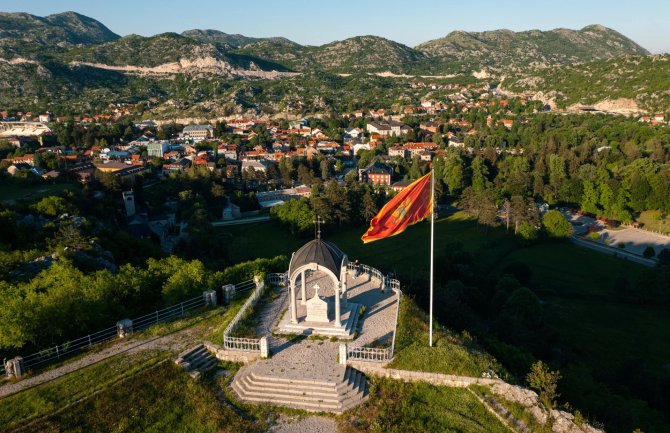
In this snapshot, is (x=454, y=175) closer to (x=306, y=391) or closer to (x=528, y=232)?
(x=528, y=232)

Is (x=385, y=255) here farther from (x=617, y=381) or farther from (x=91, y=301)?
(x=91, y=301)

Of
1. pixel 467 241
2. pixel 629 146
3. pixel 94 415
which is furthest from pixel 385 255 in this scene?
pixel 629 146

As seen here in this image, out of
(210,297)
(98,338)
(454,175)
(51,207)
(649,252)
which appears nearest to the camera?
(98,338)

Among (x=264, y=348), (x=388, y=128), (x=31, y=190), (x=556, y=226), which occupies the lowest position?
(x=556, y=226)

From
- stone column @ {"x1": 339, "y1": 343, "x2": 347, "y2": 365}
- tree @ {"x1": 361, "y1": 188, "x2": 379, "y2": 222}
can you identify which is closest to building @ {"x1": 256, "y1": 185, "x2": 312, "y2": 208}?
tree @ {"x1": 361, "y1": 188, "x2": 379, "y2": 222}

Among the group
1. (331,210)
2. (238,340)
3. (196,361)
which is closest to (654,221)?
(331,210)

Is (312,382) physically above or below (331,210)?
above

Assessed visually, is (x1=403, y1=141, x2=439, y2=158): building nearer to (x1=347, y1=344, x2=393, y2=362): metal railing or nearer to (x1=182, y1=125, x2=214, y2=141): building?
(x1=182, y1=125, x2=214, y2=141): building

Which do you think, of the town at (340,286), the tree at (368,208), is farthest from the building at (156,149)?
the tree at (368,208)
